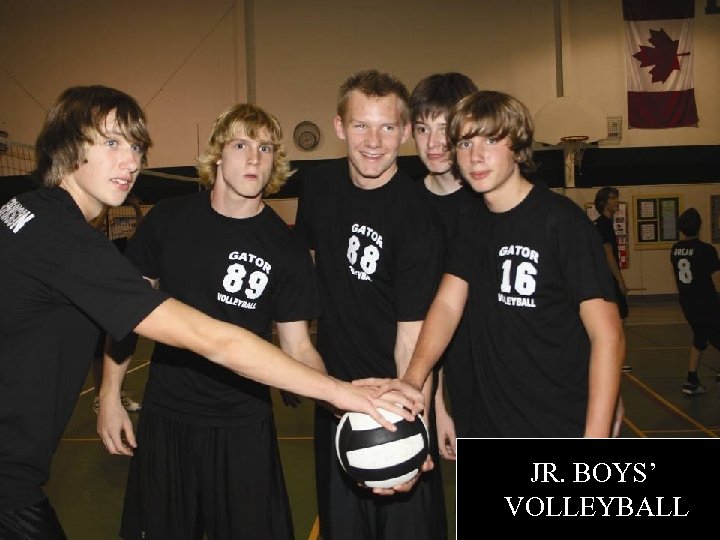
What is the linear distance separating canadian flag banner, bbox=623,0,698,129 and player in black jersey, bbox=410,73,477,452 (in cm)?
1439

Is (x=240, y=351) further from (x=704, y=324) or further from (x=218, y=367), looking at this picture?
(x=704, y=324)

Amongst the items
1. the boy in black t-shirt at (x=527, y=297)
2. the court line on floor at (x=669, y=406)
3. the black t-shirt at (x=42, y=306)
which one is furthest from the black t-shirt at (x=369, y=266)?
the court line on floor at (x=669, y=406)

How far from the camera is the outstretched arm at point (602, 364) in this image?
2578 millimetres

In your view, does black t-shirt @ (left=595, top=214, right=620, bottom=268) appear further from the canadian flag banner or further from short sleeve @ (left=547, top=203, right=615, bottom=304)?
the canadian flag banner

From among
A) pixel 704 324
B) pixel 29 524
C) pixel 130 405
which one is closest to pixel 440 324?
pixel 29 524

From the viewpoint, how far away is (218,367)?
3256mm

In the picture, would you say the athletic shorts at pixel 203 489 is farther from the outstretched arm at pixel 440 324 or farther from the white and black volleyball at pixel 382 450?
the outstretched arm at pixel 440 324

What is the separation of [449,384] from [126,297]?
5.71 ft

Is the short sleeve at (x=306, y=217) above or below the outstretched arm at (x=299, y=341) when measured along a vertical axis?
above

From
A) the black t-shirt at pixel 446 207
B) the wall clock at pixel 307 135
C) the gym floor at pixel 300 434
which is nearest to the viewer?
the black t-shirt at pixel 446 207

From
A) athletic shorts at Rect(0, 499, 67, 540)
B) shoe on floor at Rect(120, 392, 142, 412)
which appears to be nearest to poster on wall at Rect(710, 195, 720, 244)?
shoe on floor at Rect(120, 392, 142, 412)

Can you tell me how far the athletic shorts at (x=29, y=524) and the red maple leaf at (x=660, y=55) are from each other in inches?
656

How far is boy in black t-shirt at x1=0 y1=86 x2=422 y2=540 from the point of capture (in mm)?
2154

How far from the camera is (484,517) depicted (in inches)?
85.0
